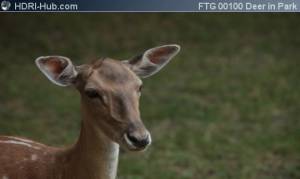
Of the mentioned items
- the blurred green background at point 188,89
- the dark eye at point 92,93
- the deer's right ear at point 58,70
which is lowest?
the blurred green background at point 188,89

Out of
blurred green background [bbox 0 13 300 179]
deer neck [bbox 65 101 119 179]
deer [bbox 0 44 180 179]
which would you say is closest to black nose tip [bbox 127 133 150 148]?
deer [bbox 0 44 180 179]

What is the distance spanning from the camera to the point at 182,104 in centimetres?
298

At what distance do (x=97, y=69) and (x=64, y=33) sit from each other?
1193 millimetres

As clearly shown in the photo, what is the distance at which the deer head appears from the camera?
1.73 m

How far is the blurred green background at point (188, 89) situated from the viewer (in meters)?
2.63

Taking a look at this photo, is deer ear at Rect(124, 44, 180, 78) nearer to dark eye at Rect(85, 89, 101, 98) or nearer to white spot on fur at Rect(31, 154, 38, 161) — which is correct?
dark eye at Rect(85, 89, 101, 98)

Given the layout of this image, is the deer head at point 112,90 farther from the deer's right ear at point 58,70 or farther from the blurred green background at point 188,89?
the blurred green background at point 188,89

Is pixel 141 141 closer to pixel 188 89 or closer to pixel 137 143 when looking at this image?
pixel 137 143

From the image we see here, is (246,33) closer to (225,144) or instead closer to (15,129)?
(225,144)

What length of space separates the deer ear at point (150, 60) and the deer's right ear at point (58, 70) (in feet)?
0.42

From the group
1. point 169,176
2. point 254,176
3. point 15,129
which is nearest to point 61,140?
point 15,129

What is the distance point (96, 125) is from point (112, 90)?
85 millimetres

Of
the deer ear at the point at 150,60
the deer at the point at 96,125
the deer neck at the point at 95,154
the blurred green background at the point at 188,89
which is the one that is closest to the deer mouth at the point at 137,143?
the deer at the point at 96,125

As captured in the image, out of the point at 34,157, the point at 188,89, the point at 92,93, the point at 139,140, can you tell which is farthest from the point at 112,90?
the point at 188,89
